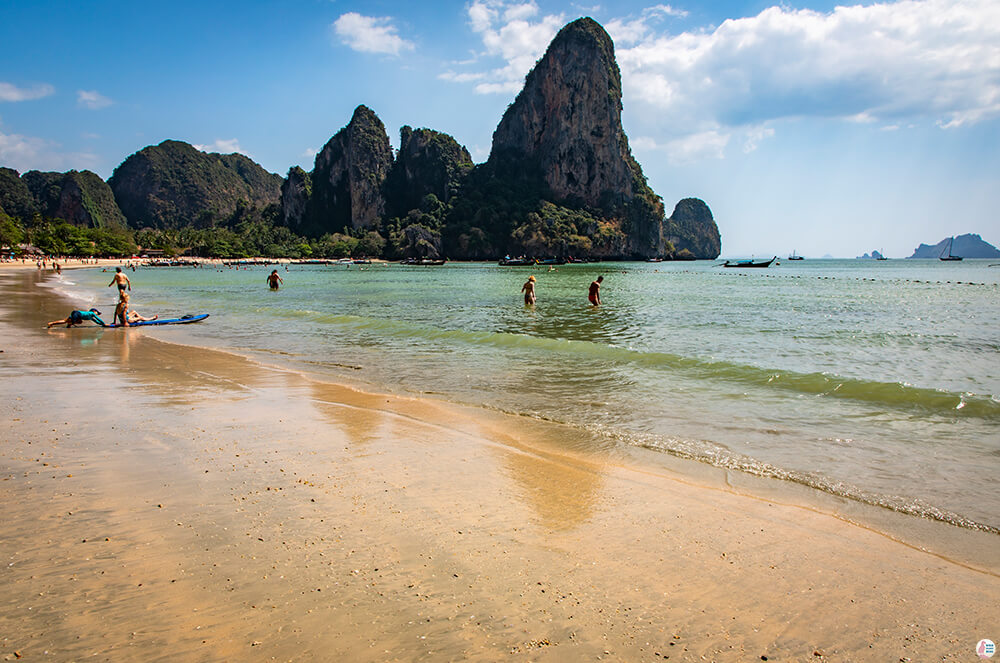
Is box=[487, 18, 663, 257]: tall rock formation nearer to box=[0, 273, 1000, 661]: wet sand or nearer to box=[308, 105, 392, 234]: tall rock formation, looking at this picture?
box=[308, 105, 392, 234]: tall rock formation

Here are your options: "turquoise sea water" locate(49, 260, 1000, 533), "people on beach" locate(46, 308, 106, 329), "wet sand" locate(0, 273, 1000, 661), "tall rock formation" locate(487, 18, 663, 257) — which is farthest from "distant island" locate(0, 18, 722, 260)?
"wet sand" locate(0, 273, 1000, 661)

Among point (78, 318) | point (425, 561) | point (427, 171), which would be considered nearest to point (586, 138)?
point (427, 171)

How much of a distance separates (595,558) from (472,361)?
9.54 metres

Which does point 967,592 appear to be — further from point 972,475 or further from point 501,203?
point 501,203

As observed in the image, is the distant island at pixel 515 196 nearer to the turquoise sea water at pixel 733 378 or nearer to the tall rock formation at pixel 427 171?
the tall rock formation at pixel 427 171

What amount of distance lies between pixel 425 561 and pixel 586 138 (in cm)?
19114

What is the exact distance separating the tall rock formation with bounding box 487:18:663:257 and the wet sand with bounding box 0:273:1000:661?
175m

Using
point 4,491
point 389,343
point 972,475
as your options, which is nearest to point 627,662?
point 4,491

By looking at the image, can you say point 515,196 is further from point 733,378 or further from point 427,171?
point 733,378

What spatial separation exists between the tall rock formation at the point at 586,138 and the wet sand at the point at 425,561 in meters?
175

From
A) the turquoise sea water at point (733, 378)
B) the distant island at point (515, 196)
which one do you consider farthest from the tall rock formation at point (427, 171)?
the turquoise sea water at point (733, 378)

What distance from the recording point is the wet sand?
293 cm

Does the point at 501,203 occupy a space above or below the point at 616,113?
below

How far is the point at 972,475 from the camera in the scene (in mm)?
6008
